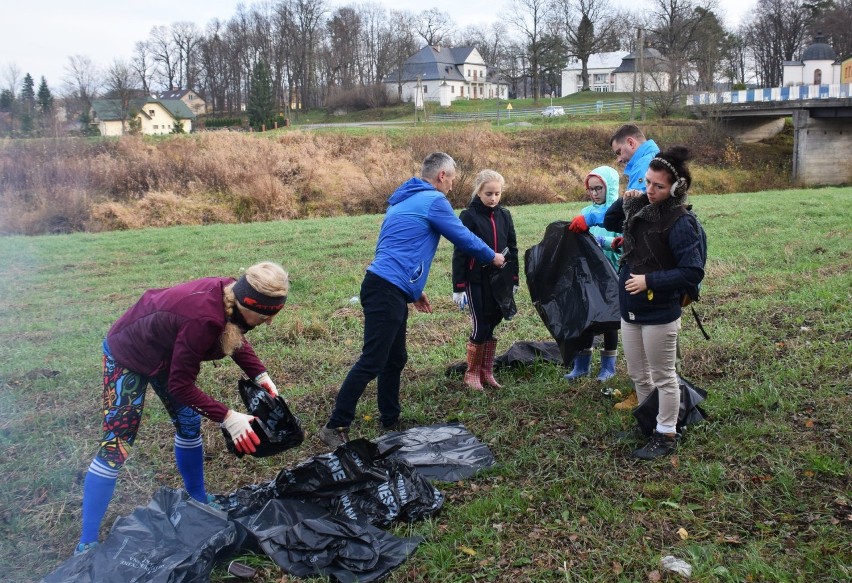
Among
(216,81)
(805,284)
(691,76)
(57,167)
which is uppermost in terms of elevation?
(216,81)

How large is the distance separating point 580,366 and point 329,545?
10.0ft

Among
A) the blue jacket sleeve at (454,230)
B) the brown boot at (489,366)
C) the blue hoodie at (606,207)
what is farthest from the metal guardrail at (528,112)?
the blue jacket sleeve at (454,230)

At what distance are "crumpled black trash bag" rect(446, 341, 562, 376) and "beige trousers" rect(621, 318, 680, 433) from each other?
5.25ft

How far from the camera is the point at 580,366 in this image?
575cm

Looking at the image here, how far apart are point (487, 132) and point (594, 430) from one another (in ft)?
99.8

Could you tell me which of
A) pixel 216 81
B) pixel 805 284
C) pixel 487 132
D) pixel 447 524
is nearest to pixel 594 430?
pixel 447 524

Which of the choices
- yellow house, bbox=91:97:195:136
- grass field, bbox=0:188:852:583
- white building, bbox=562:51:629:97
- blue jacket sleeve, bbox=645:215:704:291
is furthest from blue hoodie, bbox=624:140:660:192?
white building, bbox=562:51:629:97

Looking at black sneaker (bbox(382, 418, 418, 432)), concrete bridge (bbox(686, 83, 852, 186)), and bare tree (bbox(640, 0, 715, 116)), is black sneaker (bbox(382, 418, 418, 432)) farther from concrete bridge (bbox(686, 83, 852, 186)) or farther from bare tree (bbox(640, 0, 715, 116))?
bare tree (bbox(640, 0, 715, 116))

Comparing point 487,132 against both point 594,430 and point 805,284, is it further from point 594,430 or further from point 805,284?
point 594,430

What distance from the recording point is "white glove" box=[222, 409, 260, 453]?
339cm

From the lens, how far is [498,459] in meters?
4.45

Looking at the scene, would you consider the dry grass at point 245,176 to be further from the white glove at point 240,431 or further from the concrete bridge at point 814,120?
the white glove at point 240,431

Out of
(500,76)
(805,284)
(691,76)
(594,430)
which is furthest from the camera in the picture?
(500,76)

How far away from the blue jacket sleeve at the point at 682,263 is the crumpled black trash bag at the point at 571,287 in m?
1.14
